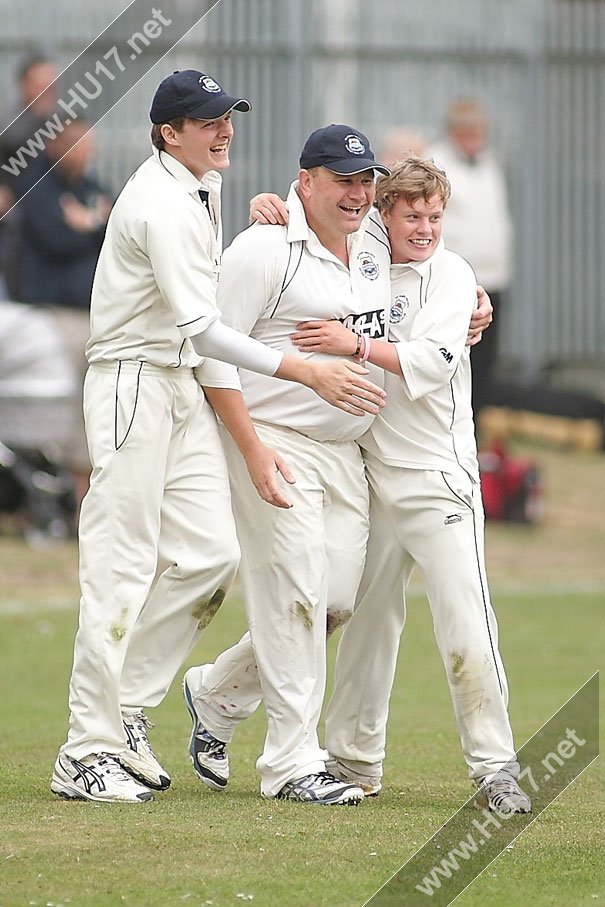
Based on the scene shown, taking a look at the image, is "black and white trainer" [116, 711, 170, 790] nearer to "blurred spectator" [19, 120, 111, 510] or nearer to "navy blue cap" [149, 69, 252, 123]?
"navy blue cap" [149, 69, 252, 123]

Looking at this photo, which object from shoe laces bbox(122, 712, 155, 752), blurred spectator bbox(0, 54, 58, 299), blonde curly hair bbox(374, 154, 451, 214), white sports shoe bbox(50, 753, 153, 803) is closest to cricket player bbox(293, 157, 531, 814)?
blonde curly hair bbox(374, 154, 451, 214)

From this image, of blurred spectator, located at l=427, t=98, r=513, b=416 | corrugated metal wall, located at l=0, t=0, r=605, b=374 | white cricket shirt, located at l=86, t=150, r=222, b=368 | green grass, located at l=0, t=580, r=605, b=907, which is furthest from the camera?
corrugated metal wall, located at l=0, t=0, r=605, b=374

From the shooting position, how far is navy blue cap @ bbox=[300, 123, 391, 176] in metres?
5.70

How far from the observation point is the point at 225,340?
561 centimetres

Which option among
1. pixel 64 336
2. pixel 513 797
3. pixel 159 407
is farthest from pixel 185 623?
pixel 64 336

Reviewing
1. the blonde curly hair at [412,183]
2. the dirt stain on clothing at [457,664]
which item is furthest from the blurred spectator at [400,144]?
the dirt stain on clothing at [457,664]

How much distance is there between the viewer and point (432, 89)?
1845cm

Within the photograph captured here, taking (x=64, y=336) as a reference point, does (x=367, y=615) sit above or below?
below

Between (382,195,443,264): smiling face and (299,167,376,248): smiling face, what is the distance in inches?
4.2

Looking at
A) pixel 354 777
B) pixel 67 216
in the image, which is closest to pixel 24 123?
pixel 67 216

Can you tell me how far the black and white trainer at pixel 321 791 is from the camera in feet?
19.1

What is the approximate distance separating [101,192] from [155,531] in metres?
8.25

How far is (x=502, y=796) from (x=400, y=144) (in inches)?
363

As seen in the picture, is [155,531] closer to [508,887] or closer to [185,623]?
[185,623]
